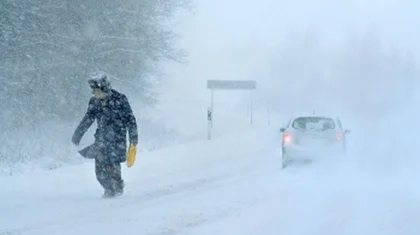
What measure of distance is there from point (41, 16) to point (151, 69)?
5.41 m

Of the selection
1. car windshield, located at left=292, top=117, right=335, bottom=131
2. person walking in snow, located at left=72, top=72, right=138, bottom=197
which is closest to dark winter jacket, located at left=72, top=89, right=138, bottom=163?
person walking in snow, located at left=72, top=72, right=138, bottom=197

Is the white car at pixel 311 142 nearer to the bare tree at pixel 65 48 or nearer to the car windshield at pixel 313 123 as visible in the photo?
the car windshield at pixel 313 123

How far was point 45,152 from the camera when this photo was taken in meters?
15.1

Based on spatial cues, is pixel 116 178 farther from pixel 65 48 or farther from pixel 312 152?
pixel 65 48

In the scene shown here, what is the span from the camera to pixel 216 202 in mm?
8078

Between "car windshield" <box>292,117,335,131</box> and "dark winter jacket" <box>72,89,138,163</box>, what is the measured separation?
6.53 meters

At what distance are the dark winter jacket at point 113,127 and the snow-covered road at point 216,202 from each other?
0.71 meters

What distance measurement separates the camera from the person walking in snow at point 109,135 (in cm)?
852

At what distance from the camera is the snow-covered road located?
252 inches

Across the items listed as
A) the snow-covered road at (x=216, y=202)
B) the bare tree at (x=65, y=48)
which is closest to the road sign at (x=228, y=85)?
the bare tree at (x=65, y=48)

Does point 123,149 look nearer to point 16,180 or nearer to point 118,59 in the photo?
point 16,180

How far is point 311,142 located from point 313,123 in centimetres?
78

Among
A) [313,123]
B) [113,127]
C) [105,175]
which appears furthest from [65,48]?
[105,175]

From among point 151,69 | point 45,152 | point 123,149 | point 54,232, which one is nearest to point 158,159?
point 45,152
